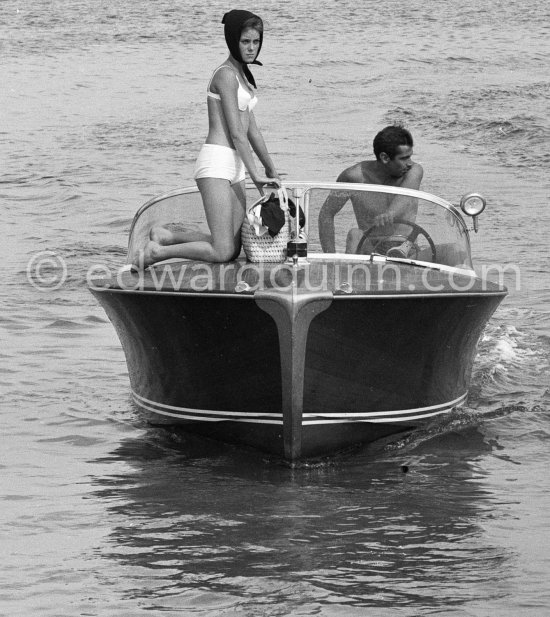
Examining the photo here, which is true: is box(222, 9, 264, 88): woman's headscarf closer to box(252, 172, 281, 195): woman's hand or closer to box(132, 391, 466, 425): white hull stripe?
box(252, 172, 281, 195): woman's hand

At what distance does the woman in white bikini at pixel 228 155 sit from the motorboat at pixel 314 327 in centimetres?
15

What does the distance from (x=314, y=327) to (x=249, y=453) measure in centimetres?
110

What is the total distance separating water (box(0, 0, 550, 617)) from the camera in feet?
19.2

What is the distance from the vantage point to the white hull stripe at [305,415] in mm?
7348

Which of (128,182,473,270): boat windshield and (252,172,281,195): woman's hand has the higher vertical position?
(252,172,281,195): woman's hand

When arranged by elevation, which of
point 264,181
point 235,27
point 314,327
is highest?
point 235,27

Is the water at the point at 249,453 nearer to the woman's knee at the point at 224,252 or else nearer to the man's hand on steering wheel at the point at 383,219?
the woman's knee at the point at 224,252

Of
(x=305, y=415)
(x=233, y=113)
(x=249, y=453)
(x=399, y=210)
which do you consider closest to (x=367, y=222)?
(x=399, y=210)

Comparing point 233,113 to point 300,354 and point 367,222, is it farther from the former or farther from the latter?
point 300,354

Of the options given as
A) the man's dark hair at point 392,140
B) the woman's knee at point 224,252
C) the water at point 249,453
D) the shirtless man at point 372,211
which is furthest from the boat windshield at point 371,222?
the water at point 249,453

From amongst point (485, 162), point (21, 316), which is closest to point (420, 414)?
point (21, 316)

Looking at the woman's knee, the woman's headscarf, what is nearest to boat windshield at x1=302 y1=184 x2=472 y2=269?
the woman's knee

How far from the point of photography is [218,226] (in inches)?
309

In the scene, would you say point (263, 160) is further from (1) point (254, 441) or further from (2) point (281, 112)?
(2) point (281, 112)
